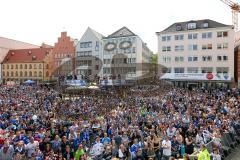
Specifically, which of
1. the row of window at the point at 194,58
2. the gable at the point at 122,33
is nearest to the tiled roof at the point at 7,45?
the gable at the point at 122,33

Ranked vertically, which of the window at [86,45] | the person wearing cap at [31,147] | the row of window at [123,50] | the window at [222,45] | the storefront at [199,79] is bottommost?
the person wearing cap at [31,147]

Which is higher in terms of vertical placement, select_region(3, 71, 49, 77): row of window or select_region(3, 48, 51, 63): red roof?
select_region(3, 48, 51, 63): red roof

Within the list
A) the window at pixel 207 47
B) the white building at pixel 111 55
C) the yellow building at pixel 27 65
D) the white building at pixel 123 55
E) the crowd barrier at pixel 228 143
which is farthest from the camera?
the yellow building at pixel 27 65

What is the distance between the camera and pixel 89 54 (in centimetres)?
7062

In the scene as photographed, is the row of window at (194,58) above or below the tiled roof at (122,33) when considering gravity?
below

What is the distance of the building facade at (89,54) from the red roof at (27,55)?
12925 mm

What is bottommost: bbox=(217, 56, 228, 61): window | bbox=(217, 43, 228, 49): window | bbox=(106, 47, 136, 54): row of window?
bbox=(217, 56, 228, 61): window

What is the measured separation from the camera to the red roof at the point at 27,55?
262 ft

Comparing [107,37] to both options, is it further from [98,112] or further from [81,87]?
[98,112]

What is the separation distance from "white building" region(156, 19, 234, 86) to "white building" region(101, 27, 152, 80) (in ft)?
28.6

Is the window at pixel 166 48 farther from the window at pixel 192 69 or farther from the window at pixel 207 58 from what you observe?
the window at pixel 207 58

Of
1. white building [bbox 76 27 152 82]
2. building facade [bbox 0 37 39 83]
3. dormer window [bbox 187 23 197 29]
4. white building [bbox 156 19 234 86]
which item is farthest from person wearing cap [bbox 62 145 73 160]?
building facade [bbox 0 37 39 83]

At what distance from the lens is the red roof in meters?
79.8

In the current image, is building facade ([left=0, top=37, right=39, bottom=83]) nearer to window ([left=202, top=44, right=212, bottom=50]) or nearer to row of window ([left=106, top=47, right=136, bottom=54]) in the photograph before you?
row of window ([left=106, top=47, right=136, bottom=54])
